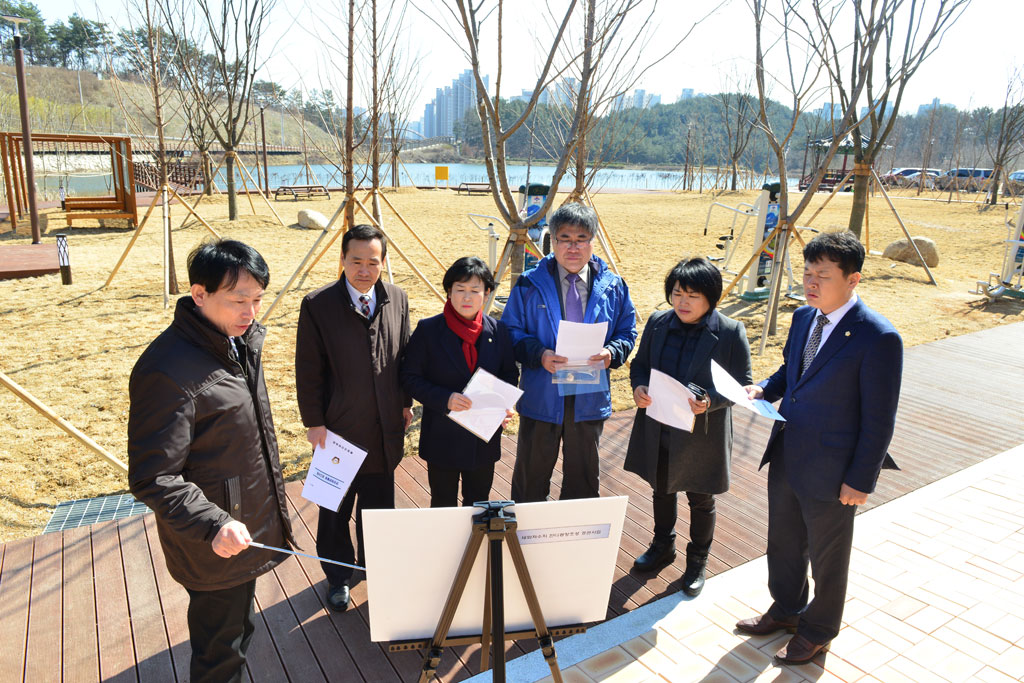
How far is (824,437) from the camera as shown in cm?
231

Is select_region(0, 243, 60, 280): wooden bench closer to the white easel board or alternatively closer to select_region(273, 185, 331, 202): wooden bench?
the white easel board

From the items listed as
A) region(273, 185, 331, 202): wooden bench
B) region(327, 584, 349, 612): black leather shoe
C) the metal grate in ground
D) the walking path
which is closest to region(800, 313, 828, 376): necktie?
the walking path

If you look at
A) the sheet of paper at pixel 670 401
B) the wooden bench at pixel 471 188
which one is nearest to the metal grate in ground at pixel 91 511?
the sheet of paper at pixel 670 401

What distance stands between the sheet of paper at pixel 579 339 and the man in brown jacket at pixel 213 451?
1177mm

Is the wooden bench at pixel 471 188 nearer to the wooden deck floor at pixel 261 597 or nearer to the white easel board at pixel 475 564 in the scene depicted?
the wooden deck floor at pixel 261 597

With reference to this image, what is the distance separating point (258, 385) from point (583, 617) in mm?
1225

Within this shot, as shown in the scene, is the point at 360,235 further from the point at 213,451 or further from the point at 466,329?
the point at 213,451

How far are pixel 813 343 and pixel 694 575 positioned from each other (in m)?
1.21

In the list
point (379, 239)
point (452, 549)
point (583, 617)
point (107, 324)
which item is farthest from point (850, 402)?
point (107, 324)

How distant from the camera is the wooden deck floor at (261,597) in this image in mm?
2410

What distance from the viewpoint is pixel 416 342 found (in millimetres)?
2709

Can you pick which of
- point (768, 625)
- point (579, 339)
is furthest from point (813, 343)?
point (768, 625)

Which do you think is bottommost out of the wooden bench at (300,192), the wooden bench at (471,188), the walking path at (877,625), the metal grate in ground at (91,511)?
the walking path at (877,625)

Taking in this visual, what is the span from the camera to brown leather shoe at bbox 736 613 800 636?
267cm
